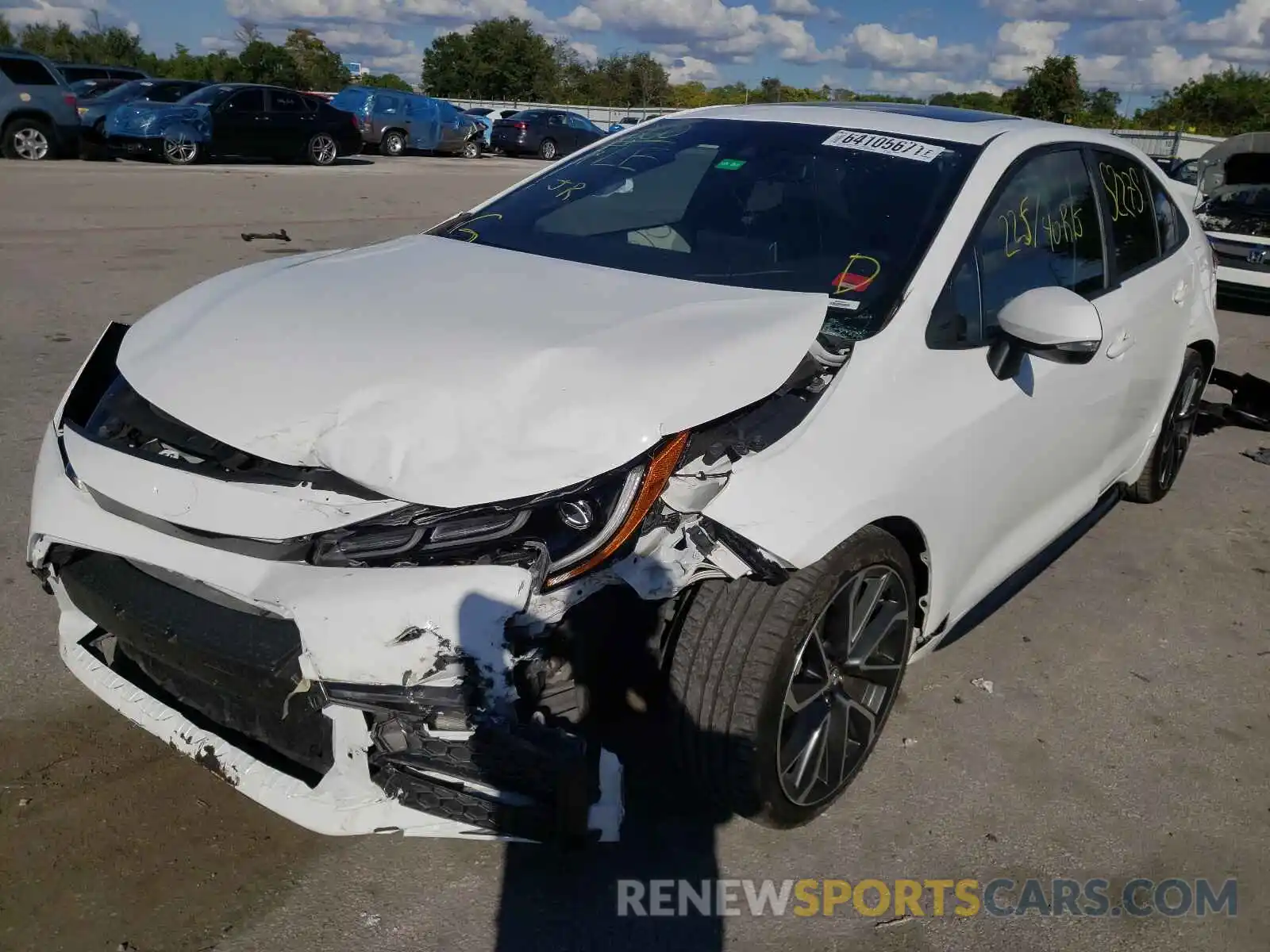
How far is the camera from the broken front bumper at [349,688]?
2.07m

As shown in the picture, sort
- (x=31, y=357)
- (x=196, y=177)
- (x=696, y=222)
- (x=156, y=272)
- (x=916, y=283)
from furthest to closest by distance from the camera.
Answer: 1. (x=196, y=177)
2. (x=156, y=272)
3. (x=31, y=357)
4. (x=696, y=222)
5. (x=916, y=283)

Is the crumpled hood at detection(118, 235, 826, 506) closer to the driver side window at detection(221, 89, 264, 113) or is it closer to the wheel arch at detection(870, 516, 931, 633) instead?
the wheel arch at detection(870, 516, 931, 633)

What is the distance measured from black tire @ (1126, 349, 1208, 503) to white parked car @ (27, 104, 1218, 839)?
1615 mm

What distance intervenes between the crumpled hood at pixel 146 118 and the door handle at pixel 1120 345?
18.5 m

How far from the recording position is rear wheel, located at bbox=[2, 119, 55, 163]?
55.0ft

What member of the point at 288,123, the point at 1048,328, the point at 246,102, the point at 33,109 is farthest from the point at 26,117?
the point at 1048,328

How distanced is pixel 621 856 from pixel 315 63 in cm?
6663

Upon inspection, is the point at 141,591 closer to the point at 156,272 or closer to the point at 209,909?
the point at 209,909

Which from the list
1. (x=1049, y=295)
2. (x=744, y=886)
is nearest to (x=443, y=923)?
(x=744, y=886)

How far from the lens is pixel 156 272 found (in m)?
8.95

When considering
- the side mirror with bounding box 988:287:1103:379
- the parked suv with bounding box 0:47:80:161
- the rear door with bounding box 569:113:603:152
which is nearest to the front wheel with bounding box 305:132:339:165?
the parked suv with bounding box 0:47:80:161

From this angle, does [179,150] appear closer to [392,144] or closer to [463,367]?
[392,144]

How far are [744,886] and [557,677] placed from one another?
76 cm

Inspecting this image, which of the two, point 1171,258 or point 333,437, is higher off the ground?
point 1171,258
